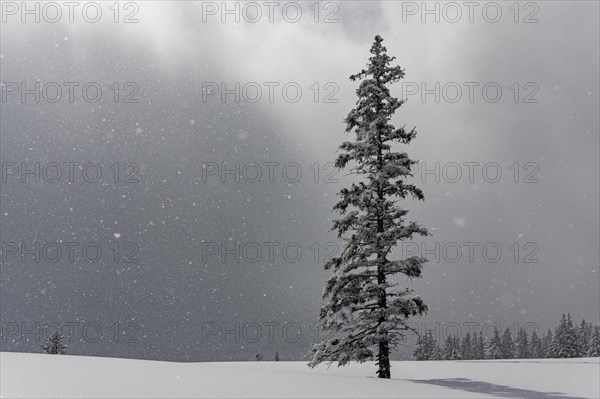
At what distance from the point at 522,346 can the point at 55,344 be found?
100486 mm

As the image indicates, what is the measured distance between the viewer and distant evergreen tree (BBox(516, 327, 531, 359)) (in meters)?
115

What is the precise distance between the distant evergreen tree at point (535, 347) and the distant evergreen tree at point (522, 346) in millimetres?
1591

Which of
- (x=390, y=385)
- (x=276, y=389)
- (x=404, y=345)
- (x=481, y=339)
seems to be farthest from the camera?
(x=481, y=339)

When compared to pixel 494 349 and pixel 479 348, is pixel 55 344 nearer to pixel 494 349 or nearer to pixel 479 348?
pixel 494 349

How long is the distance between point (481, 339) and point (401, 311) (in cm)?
10760

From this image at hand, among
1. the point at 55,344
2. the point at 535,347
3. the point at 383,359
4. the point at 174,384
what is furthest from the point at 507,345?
the point at 174,384

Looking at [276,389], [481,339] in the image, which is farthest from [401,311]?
[481,339]

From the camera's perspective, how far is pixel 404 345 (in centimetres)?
1694

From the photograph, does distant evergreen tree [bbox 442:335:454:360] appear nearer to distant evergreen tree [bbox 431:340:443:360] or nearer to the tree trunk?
distant evergreen tree [bbox 431:340:443:360]

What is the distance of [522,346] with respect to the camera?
384 ft

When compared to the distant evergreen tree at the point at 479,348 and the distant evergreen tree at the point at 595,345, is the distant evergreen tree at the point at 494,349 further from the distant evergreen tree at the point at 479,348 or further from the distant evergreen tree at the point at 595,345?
the distant evergreen tree at the point at 595,345

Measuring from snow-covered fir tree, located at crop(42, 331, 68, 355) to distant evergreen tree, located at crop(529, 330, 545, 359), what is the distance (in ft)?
306

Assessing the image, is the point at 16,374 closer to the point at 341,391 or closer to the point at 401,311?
the point at 341,391

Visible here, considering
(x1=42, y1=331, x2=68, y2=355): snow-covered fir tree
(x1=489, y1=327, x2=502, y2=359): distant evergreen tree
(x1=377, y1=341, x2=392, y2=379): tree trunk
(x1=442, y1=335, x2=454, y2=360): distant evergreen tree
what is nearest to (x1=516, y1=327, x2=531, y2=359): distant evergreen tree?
(x1=489, y1=327, x2=502, y2=359): distant evergreen tree
